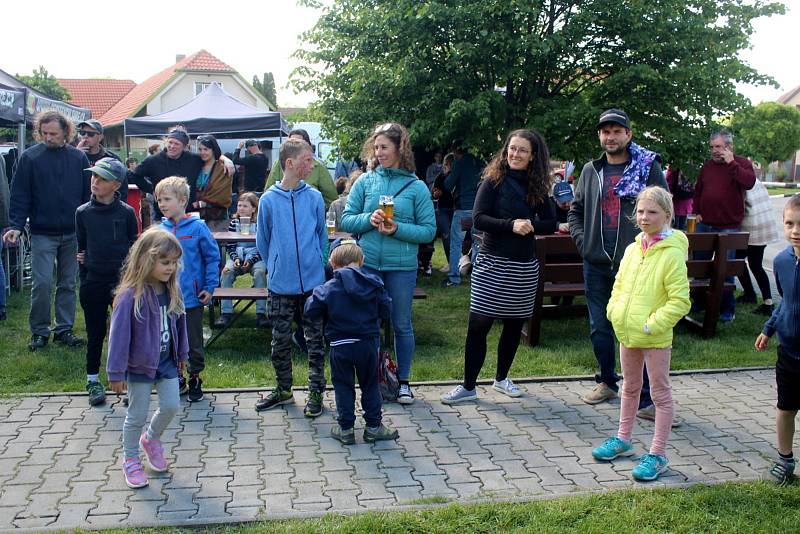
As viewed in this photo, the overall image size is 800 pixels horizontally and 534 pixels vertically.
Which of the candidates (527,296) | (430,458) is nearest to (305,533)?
(430,458)

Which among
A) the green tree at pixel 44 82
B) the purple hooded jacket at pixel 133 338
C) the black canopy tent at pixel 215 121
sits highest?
the green tree at pixel 44 82

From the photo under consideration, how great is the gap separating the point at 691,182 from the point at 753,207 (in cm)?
104

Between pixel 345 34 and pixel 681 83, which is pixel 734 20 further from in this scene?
pixel 345 34

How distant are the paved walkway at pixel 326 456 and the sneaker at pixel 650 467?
7cm

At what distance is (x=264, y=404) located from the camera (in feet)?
18.2

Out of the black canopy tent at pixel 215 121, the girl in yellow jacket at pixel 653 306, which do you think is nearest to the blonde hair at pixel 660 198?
the girl in yellow jacket at pixel 653 306

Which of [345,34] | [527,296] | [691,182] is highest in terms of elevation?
[345,34]

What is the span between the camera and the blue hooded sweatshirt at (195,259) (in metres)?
5.53

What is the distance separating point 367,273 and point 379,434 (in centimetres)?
102

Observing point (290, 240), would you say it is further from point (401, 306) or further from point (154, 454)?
point (154, 454)

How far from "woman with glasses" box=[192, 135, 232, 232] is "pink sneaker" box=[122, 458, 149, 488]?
4913 mm

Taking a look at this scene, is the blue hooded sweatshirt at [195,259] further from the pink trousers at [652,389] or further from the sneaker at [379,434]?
the pink trousers at [652,389]

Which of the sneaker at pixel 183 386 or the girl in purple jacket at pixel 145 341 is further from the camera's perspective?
the sneaker at pixel 183 386

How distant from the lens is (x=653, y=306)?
4.50m
